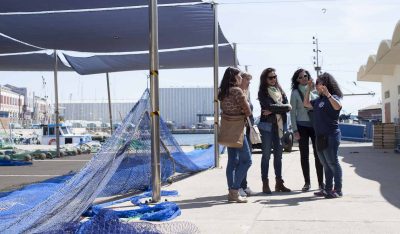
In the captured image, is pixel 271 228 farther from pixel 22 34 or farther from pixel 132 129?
pixel 22 34

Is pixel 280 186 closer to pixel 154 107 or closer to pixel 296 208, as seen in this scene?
pixel 296 208

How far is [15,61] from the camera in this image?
17938 mm

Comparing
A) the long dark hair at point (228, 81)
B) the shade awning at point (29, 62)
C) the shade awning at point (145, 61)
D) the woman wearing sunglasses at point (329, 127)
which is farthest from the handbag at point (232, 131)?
the shade awning at point (29, 62)

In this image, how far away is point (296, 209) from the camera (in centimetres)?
612

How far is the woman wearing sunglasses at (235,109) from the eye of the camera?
6.58 meters

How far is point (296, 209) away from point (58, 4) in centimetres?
780

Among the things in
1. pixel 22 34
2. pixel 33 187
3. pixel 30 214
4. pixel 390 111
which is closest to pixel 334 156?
pixel 30 214

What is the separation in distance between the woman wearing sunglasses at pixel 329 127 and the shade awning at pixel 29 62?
1261 centimetres

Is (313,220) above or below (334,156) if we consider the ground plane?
below

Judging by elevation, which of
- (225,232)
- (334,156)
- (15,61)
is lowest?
(225,232)

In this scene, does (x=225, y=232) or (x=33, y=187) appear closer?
(x=225, y=232)

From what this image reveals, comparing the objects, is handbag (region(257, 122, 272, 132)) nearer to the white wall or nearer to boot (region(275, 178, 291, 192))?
boot (region(275, 178, 291, 192))

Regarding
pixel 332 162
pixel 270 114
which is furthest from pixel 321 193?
pixel 270 114

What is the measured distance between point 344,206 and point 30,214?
140 inches
